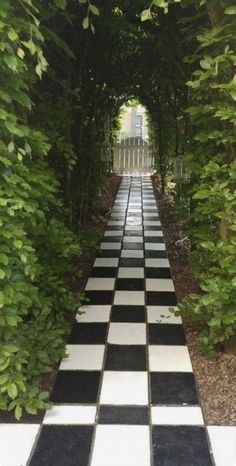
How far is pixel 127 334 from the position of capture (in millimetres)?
2951

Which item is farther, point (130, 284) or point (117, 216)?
point (117, 216)

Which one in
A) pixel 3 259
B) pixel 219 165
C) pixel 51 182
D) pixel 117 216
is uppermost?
pixel 219 165

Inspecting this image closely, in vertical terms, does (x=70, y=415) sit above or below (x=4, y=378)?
below

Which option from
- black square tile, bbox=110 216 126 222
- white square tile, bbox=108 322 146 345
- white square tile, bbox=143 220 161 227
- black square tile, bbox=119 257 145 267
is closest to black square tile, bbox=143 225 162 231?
white square tile, bbox=143 220 161 227

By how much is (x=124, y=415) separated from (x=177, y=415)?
0.79ft

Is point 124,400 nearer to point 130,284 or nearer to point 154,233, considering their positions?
point 130,284

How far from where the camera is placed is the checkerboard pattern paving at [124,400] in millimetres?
1825

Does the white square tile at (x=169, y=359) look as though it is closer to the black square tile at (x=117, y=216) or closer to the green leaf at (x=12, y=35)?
the green leaf at (x=12, y=35)

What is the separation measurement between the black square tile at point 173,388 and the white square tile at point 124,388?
51 millimetres

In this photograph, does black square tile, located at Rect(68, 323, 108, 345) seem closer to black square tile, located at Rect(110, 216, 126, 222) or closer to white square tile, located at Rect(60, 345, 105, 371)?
white square tile, located at Rect(60, 345, 105, 371)

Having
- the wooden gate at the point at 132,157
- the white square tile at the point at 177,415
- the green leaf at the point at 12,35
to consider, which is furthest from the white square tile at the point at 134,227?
the wooden gate at the point at 132,157

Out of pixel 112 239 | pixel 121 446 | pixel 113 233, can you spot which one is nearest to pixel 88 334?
pixel 121 446

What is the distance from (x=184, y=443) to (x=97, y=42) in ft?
12.8

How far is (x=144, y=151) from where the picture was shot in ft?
49.0
